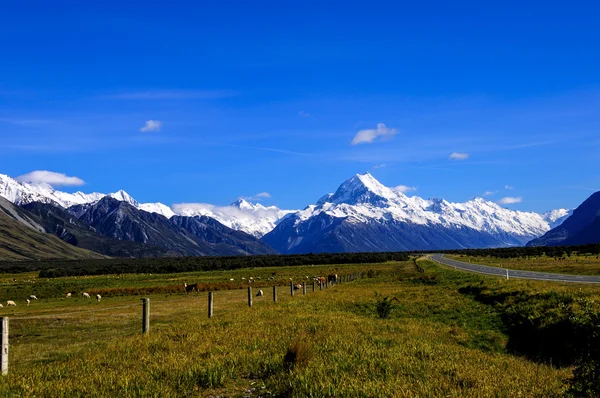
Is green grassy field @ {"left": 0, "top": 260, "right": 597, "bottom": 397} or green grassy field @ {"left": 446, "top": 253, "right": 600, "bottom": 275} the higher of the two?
green grassy field @ {"left": 0, "top": 260, "right": 597, "bottom": 397}

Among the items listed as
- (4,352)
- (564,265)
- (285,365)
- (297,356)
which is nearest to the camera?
(285,365)

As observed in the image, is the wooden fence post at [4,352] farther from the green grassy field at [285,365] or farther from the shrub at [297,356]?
the shrub at [297,356]

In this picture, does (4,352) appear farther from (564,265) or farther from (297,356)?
(564,265)

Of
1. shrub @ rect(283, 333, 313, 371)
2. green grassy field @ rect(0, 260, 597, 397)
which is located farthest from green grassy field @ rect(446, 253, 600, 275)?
shrub @ rect(283, 333, 313, 371)

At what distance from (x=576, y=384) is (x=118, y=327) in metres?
23.5

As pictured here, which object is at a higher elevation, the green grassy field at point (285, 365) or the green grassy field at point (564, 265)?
the green grassy field at point (285, 365)

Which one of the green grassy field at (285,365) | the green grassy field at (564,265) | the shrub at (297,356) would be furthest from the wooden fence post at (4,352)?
the green grassy field at (564,265)

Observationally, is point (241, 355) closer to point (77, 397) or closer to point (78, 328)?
point (77, 397)

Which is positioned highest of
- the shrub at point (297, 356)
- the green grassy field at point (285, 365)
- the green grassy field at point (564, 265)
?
the shrub at point (297, 356)

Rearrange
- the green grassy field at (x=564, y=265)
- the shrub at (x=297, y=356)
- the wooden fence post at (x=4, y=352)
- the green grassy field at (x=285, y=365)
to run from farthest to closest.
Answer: the green grassy field at (x=564, y=265) → the wooden fence post at (x=4, y=352) → the shrub at (x=297, y=356) → the green grassy field at (x=285, y=365)

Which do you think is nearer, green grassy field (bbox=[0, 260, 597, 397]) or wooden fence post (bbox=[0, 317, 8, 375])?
green grassy field (bbox=[0, 260, 597, 397])

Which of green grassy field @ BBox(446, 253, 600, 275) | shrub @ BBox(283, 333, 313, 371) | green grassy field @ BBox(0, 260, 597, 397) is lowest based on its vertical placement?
green grassy field @ BBox(446, 253, 600, 275)

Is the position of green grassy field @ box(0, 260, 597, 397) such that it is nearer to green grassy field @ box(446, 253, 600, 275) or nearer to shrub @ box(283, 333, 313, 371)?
shrub @ box(283, 333, 313, 371)

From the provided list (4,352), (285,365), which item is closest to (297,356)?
(285,365)
